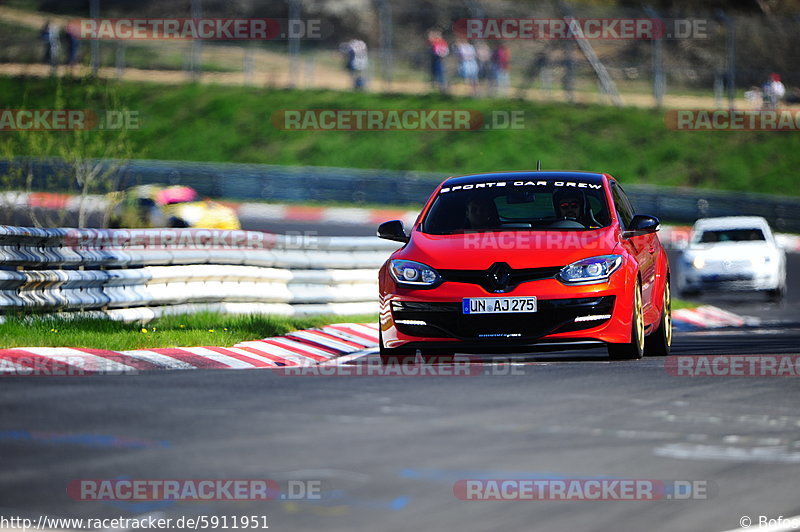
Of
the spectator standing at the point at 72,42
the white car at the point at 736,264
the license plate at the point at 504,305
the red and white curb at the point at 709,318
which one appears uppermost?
the spectator standing at the point at 72,42

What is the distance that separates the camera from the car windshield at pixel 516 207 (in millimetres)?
11938

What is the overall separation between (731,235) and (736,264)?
43.5 inches

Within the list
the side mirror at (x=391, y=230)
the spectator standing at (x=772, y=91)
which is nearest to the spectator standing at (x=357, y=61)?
the spectator standing at (x=772, y=91)

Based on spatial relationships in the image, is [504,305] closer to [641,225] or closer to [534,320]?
[534,320]

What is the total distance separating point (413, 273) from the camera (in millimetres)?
11289

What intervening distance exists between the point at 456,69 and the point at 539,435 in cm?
3766

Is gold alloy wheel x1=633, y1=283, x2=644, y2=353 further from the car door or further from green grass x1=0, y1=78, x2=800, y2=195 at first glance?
green grass x1=0, y1=78, x2=800, y2=195

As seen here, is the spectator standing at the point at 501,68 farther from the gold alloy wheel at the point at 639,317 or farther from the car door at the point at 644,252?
→ the gold alloy wheel at the point at 639,317

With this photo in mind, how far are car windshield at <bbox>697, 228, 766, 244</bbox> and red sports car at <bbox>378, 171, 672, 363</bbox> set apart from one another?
12075mm

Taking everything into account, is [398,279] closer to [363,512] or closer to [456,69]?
[363,512]

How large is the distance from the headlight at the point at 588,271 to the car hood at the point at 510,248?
0.05 metres

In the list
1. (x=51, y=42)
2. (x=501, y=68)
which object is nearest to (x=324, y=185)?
(x=501, y=68)

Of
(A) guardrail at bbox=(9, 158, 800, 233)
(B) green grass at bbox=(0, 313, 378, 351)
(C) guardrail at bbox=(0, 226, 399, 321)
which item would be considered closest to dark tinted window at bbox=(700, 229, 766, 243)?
(C) guardrail at bbox=(0, 226, 399, 321)

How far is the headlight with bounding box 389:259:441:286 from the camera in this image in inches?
440
